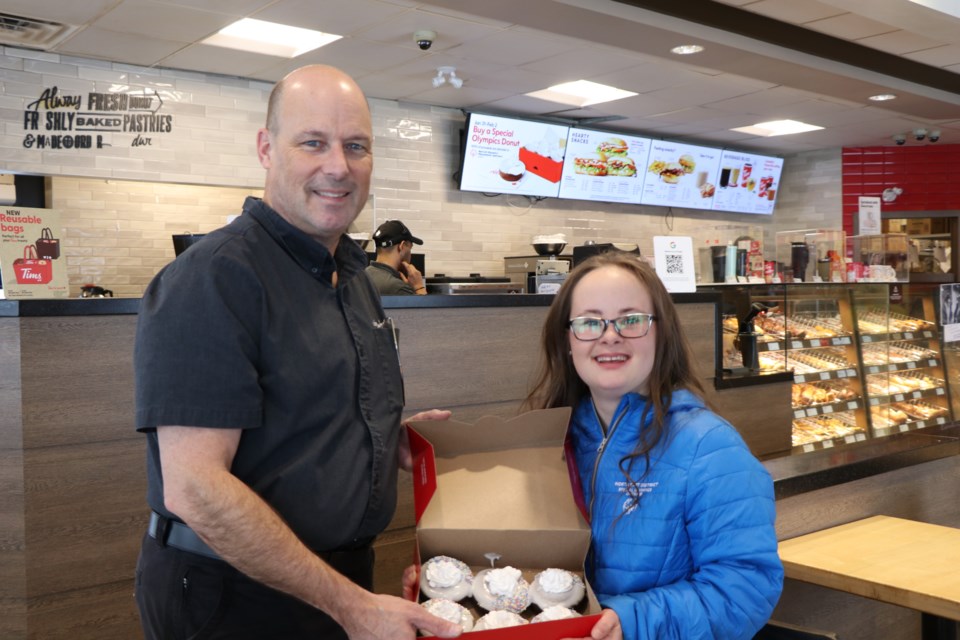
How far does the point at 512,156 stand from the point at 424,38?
2.62 m

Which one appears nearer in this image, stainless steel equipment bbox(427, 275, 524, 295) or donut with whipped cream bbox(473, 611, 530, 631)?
donut with whipped cream bbox(473, 611, 530, 631)

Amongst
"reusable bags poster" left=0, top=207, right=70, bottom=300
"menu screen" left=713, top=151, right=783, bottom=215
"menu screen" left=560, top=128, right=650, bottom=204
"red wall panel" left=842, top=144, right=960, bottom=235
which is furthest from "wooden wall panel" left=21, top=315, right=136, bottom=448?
"red wall panel" left=842, top=144, right=960, bottom=235

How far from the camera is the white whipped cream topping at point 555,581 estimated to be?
4.70 feet

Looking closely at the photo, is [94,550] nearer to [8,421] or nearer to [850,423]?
[8,421]

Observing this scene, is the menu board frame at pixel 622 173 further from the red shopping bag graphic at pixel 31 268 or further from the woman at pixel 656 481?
the woman at pixel 656 481

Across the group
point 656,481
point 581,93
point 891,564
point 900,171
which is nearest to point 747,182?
point 900,171

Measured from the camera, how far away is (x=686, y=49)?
5.69 m

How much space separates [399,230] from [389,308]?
1.97m

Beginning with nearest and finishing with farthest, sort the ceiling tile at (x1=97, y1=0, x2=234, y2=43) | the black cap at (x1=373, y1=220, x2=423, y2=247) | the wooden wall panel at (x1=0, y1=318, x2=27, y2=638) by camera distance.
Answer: the wooden wall panel at (x1=0, y1=318, x2=27, y2=638)
the ceiling tile at (x1=97, y1=0, x2=234, y2=43)
the black cap at (x1=373, y1=220, x2=423, y2=247)

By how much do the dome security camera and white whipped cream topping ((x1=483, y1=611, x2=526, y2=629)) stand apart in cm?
461

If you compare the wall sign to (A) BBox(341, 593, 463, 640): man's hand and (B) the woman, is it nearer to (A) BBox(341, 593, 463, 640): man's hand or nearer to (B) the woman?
(B) the woman

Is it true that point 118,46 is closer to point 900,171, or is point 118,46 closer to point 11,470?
point 11,470

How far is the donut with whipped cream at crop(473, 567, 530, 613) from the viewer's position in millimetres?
1435

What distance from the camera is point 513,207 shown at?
8297 millimetres
